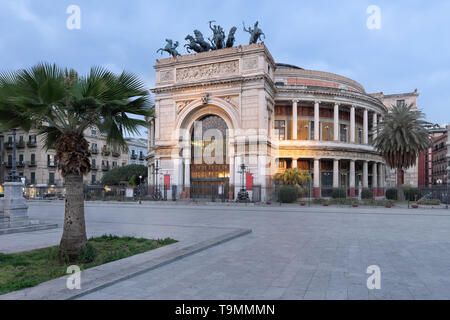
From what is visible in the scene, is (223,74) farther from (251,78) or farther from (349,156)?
(349,156)

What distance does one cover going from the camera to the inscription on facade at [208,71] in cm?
3988

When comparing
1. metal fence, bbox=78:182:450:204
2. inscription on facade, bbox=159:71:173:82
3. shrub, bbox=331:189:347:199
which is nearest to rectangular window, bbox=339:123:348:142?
metal fence, bbox=78:182:450:204

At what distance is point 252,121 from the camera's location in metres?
38.4

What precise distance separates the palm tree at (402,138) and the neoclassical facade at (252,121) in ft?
14.4

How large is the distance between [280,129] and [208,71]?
42.3 ft

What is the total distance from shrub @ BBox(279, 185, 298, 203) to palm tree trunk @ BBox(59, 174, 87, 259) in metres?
28.0

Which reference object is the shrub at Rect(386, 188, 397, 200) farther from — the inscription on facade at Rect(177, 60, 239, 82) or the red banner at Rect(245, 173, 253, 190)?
the inscription on facade at Rect(177, 60, 239, 82)

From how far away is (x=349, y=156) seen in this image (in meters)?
46.6

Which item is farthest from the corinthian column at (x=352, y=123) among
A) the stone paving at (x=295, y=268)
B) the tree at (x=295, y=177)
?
the stone paving at (x=295, y=268)

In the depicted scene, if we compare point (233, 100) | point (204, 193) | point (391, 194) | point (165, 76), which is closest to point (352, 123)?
point (391, 194)

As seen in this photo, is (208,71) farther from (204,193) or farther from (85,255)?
(85,255)

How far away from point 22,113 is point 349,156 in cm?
4451

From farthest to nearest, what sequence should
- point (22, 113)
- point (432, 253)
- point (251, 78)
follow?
point (251, 78) < point (432, 253) < point (22, 113)
